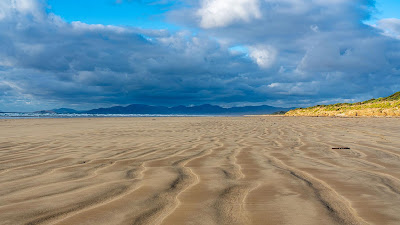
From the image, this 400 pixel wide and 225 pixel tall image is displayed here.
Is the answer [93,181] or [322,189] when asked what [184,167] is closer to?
[93,181]

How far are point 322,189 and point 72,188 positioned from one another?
2184 millimetres

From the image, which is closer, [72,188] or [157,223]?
[157,223]

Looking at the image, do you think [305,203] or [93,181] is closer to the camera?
[305,203]

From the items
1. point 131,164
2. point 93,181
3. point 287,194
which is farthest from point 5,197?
point 287,194

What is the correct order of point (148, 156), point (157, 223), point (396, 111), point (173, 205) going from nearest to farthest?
point (157, 223), point (173, 205), point (148, 156), point (396, 111)

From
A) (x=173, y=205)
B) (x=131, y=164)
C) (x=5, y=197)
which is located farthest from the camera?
(x=131, y=164)

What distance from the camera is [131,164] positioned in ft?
13.4

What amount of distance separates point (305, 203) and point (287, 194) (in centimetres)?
28

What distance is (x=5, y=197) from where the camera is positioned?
2.40 m

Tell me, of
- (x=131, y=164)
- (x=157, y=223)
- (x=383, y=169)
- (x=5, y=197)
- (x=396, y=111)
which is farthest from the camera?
(x=396, y=111)

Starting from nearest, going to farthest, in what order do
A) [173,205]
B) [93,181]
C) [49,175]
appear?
[173,205]
[93,181]
[49,175]

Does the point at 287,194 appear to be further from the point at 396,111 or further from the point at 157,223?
the point at 396,111

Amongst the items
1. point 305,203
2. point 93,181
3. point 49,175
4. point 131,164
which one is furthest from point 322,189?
point 49,175

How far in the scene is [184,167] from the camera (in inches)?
149
